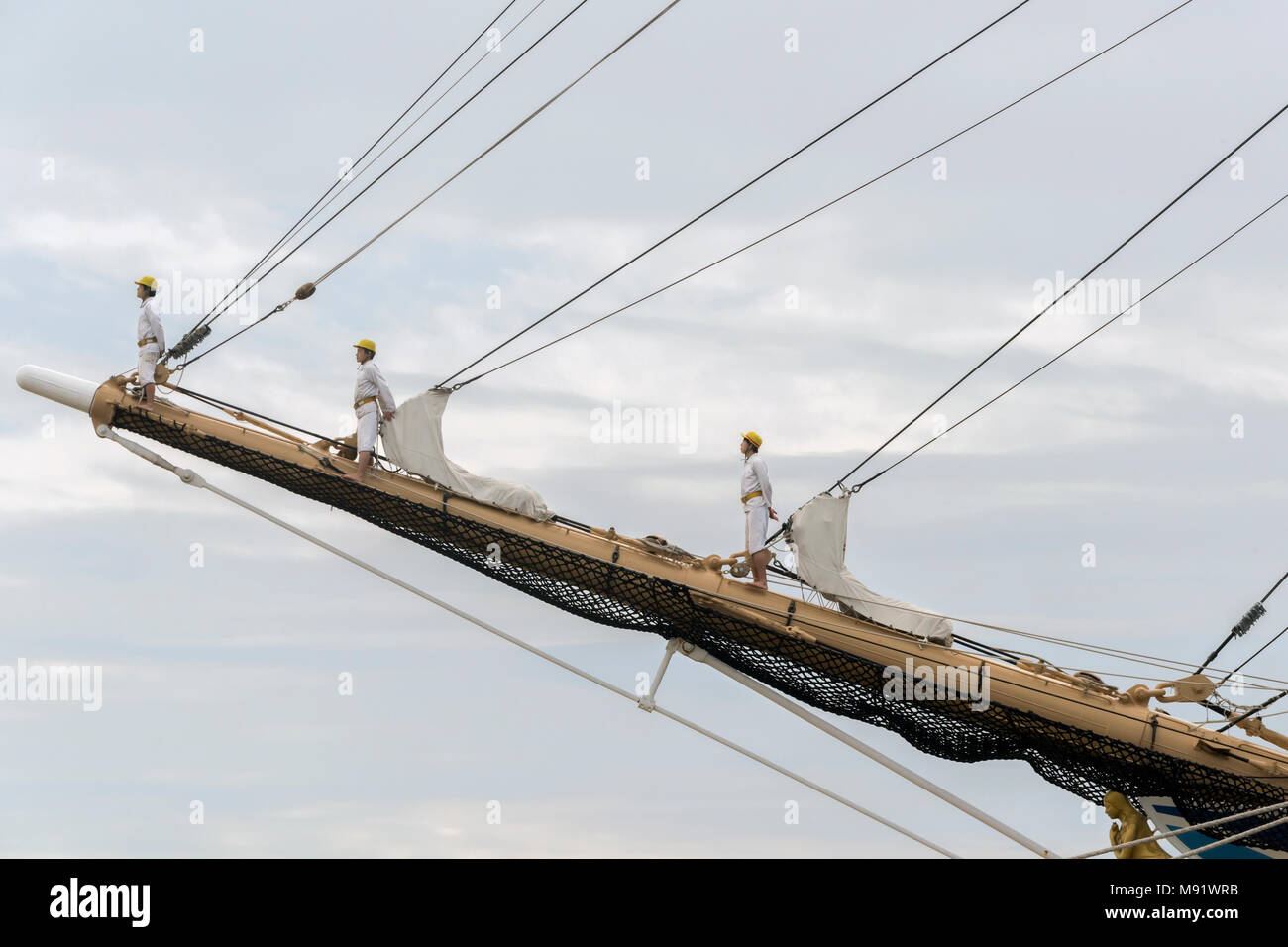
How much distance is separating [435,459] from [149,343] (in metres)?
3.02

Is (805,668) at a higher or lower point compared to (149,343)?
lower

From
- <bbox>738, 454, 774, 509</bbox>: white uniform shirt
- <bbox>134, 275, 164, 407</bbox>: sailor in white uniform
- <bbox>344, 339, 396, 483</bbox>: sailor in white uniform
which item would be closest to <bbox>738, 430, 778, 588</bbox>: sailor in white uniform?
<bbox>738, 454, 774, 509</bbox>: white uniform shirt

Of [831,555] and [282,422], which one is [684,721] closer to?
[831,555]

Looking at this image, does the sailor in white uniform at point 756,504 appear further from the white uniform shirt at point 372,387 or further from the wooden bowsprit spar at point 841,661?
the white uniform shirt at point 372,387

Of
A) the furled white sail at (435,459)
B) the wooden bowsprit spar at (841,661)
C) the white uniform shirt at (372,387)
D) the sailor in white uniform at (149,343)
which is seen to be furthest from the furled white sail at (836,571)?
the sailor in white uniform at (149,343)

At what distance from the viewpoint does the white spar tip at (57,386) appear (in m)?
15.2

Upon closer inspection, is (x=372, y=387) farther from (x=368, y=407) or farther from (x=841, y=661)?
(x=841, y=661)

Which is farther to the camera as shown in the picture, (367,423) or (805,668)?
(367,423)

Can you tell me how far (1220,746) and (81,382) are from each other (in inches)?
419

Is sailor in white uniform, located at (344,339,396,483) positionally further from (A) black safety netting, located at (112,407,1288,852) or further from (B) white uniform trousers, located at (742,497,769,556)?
(B) white uniform trousers, located at (742,497,769,556)

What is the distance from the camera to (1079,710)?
47.0ft

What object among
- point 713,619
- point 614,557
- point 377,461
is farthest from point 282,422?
point 713,619

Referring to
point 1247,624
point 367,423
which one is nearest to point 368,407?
point 367,423

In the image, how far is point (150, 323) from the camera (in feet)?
49.8
